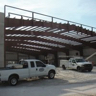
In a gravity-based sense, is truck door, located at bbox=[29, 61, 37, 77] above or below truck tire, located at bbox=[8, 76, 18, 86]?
above

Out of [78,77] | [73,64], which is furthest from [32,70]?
[73,64]

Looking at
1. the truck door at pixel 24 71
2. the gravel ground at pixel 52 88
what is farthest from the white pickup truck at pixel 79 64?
the truck door at pixel 24 71

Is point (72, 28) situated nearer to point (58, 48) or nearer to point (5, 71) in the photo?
point (5, 71)

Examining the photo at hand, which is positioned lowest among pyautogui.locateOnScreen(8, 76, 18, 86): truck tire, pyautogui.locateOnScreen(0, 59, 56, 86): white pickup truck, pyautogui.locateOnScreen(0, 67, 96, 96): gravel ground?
pyautogui.locateOnScreen(0, 67, 96, 96): gravel ground

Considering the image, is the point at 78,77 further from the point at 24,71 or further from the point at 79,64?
the point at 24,71

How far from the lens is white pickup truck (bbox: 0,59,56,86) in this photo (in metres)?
13.0

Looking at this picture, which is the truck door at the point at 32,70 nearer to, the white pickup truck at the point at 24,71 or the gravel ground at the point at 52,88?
the white pickup truck at the point at 24,71

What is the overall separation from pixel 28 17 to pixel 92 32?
1432 cm

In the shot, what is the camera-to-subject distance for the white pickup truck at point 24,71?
12984 millimetres

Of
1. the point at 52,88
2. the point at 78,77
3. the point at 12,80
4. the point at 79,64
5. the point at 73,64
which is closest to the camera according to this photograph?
the point at 52,88

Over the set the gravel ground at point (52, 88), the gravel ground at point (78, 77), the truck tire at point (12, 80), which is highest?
the truck tire at point (12, 80)

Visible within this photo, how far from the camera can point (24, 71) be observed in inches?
556

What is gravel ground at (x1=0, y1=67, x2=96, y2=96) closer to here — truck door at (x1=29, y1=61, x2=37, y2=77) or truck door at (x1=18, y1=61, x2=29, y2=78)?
truck door at (x1=18, y1=61, x2=29, y2=78)

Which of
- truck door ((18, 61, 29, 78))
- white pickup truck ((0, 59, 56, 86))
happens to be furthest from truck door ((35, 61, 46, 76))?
truck door ((18, 61, 29, 78))
